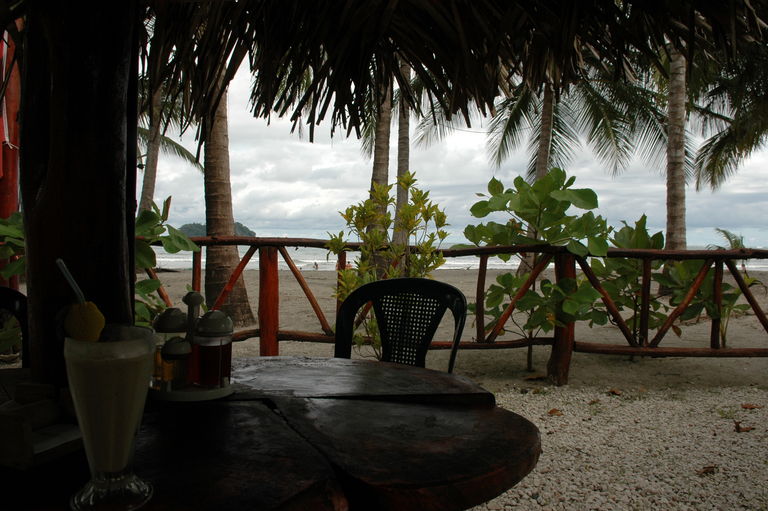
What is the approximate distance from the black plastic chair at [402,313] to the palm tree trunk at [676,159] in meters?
6.95

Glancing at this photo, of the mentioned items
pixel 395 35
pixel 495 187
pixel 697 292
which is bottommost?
pixel 697 292

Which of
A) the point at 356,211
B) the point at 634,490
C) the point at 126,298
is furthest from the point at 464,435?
the point at 356,211

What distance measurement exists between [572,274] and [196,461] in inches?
123

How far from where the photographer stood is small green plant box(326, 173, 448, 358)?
11.6ft

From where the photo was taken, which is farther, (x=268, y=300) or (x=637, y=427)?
(x=268, y=300)

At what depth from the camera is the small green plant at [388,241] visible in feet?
11.6

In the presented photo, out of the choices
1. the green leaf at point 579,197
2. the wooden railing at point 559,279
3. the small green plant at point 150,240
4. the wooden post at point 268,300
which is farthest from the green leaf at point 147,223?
the green leaf at point 579,197

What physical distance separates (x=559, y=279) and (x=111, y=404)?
3261 millimetres

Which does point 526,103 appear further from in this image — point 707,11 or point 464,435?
point 464,435

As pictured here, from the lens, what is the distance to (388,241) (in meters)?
3.78

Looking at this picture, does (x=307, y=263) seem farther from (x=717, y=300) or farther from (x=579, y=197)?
(x=579, y=197)

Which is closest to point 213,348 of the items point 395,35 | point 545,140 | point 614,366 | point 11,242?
point 395,35

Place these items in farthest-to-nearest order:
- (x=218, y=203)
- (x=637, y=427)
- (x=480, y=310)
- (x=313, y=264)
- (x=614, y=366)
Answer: (x=313, y=264) → (x=218, y=203) → (x=614, y=366) → (x=480, y=310) → (x=637, y=427)

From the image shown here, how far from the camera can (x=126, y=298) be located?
104 centimetres
